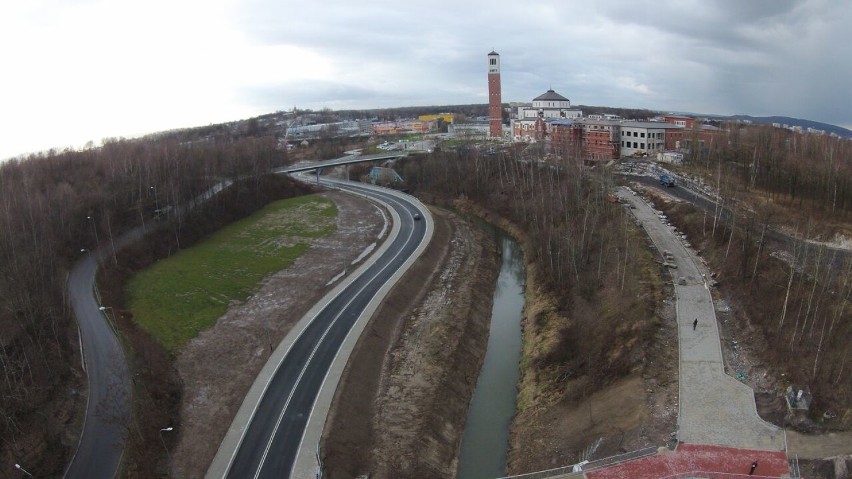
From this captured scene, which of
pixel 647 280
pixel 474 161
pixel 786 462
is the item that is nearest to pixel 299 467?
pixel 786 462

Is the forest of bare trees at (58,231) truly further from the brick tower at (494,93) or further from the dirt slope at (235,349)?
the brick tower at (494,93)

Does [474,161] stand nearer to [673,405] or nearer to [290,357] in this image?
[290,357]

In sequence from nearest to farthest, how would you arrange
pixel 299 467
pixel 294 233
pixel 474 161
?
pixel 299 467 → pixel 294 233 → pixel 474 161

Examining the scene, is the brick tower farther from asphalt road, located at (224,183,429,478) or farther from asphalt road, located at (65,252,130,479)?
asphalt road, located at (65,252,130,479)

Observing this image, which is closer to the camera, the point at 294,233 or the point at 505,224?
the point at 294,233

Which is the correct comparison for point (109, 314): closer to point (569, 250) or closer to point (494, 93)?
point (569, 250)

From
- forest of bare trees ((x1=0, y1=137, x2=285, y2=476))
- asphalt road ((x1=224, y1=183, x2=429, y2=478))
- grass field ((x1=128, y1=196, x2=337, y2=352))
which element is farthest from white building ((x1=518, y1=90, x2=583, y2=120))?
asphalt road ((x1=224, y1=183, x2=429, y2=478))

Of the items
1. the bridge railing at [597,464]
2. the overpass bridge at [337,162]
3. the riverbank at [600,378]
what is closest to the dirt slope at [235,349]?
the bridge railing at [597,464]
